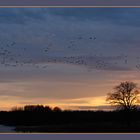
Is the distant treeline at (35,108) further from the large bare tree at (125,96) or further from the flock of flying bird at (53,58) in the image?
→ the large bare tree at (125,96)

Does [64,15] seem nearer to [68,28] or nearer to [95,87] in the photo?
[68,28]

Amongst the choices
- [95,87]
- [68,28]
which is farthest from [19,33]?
[95,87]

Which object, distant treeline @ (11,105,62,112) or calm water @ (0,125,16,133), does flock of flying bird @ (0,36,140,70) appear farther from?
calm water @ (0,125,16,133)

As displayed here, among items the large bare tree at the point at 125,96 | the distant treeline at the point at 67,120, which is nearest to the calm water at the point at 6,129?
the distant treeline at the point at 67,120

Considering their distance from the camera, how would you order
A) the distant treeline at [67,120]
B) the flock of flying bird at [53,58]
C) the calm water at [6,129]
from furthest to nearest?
the flock of flying bird at [53,58]
the distant treeline at [67,120]
the calm water at [6,129]

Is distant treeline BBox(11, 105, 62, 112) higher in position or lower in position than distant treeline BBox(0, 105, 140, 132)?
higher

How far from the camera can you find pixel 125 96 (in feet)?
9.48

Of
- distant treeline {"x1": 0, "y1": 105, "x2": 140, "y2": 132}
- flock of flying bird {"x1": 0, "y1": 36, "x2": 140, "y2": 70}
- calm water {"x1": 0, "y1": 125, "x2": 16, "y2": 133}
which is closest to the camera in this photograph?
calm water {"x1": 0, "y1": 125, "x2": 16, "y2": 133}

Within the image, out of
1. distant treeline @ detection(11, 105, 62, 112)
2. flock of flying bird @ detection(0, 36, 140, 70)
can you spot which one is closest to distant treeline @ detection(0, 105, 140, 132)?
distant treeline @ detection(11, 105, 62, 112)

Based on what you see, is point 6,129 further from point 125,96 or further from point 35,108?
point 125,96

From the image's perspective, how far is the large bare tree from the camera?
109 inches

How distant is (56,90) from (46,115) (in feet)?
0.85

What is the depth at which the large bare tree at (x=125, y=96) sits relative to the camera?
9.05 feet

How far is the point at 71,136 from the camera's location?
2.33m
